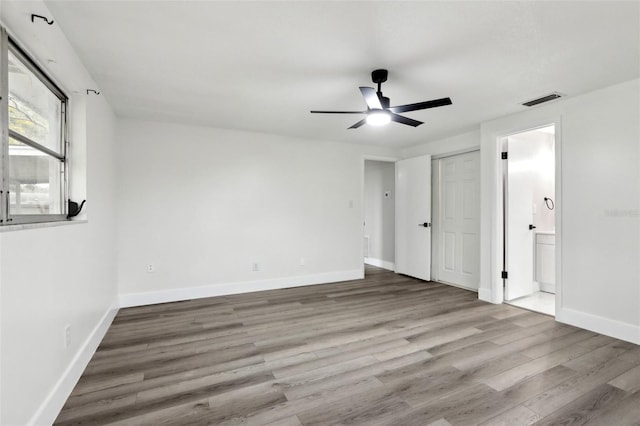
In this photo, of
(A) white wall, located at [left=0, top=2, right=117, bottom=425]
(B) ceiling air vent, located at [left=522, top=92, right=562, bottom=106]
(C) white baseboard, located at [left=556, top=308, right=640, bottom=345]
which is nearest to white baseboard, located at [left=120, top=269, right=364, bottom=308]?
(A) white wall, located at [left=0, top=2, right=117, bottom=425]

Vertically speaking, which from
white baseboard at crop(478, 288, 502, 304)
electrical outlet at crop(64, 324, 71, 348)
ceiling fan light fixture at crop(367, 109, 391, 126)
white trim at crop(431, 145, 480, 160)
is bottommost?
white baseboard at crop(478, 288, 502, 304)

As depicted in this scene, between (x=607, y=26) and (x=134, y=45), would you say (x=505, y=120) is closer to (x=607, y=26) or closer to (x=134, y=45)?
(x=607, y=26)

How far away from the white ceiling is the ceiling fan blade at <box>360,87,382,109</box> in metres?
0.24

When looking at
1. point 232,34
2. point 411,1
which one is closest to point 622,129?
point 411,1

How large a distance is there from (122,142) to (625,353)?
5595 mm

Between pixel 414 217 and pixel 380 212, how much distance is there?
49.5 inches

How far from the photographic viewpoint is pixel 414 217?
5.21m

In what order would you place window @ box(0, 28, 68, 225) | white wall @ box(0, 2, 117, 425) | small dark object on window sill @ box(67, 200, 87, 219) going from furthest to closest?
small dark object on window sill @ box(67, 200, 87, 219)
window @ box(0, 28, 68, 225)
white wall @ box(0, 2, 117, 425)

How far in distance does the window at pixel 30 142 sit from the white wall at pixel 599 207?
447cm

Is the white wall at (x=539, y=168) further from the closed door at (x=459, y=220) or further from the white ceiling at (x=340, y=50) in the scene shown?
the white ceiling at (x=340, y=50)

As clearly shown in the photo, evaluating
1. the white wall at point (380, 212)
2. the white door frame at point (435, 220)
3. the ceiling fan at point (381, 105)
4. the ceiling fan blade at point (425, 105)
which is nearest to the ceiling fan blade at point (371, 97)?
the ceiling fan at point (381, 105)

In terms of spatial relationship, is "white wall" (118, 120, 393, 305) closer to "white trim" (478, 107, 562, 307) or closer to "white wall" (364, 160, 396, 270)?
"white wall" (364, 160, 396, 270)

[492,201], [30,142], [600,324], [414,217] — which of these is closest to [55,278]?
[30,142]

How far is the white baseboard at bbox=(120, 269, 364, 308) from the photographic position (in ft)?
12.3
